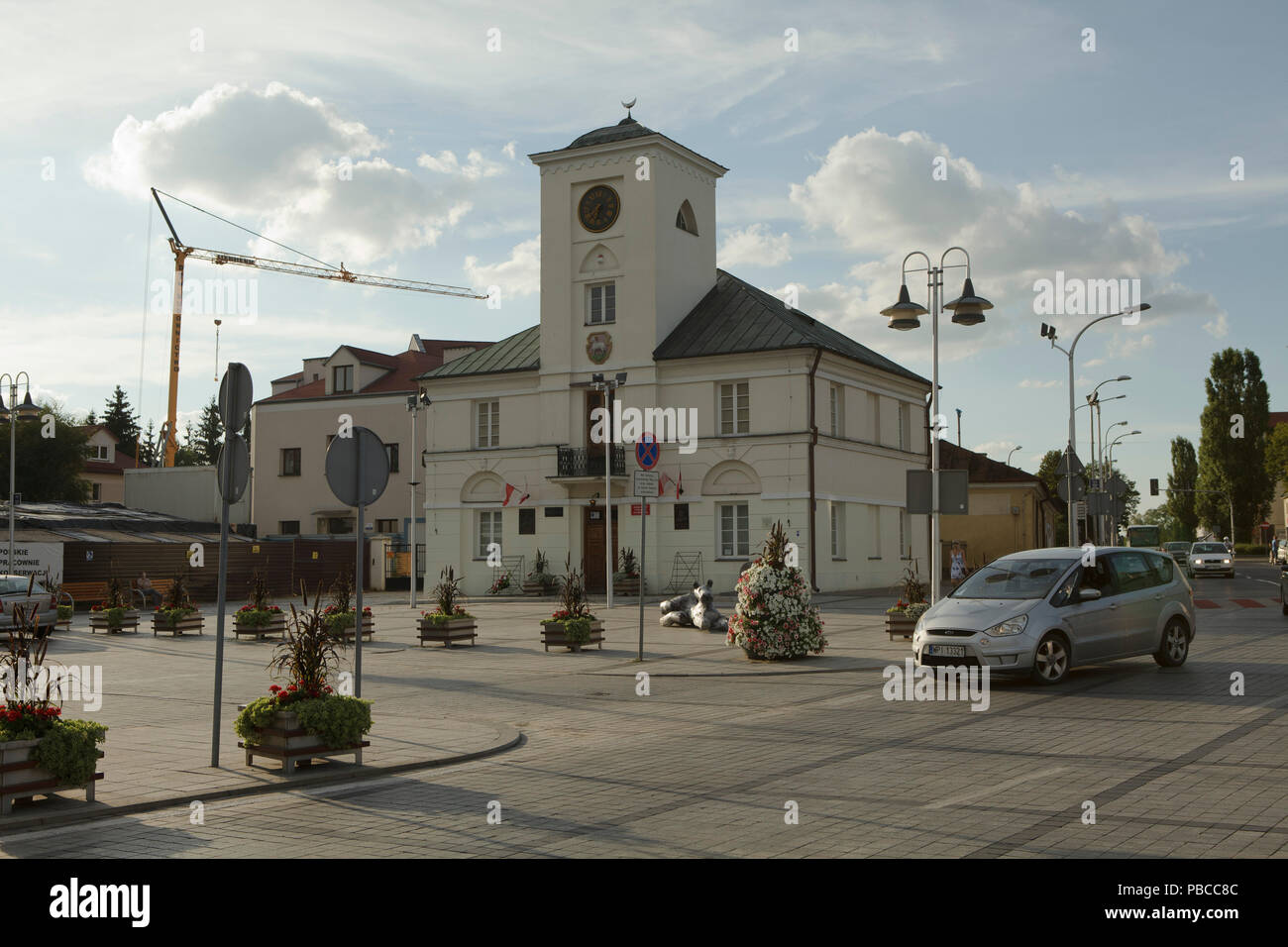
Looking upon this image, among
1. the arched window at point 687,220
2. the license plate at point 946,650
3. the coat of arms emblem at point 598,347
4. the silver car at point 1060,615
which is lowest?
the license plate at point 946,650

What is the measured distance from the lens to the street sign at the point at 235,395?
10.0 meters

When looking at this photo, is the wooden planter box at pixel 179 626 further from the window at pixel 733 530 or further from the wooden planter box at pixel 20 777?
the wooden planter box at pixel 20 777

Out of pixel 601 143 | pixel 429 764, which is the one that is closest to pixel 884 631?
pixel 429 764

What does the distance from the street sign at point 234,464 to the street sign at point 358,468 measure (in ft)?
4.16

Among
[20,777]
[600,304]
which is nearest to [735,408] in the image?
[600,304]

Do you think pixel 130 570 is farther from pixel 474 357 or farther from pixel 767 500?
pixel 767 500

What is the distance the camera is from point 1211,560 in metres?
52.9

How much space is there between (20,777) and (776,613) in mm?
12504

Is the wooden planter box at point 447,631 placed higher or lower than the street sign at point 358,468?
lower

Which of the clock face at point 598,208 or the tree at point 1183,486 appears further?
the tree at point 1183,486

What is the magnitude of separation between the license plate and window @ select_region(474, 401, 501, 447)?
32798mm

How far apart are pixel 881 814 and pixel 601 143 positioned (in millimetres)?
38890

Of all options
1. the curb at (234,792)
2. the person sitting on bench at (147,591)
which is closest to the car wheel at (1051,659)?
the curb at (234,792)
